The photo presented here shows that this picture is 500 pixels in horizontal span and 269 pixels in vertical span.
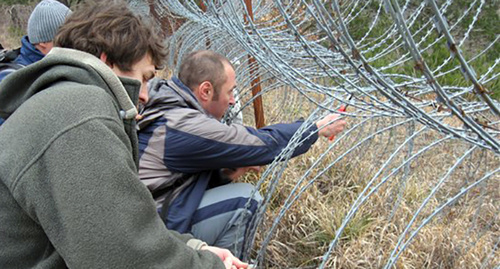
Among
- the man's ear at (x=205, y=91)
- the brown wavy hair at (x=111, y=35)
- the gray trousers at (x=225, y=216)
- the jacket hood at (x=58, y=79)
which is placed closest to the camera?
the jacket hood at (x=58, y=79)

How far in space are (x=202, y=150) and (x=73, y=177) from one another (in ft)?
3.55

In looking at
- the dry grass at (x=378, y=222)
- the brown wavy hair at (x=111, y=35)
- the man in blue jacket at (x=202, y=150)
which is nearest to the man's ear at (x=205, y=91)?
the man in blue jacket at (x=202, y=150)

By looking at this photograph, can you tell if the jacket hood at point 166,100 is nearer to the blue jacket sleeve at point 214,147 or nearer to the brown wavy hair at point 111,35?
the blue jacket sleeve at point 214,147

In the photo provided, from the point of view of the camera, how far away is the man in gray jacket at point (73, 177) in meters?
1.01

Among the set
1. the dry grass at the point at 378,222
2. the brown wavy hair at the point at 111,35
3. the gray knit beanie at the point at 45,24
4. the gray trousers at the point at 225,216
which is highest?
the brown wavy hair at the point at 111,35

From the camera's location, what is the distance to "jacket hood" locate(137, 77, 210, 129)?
6.93ft

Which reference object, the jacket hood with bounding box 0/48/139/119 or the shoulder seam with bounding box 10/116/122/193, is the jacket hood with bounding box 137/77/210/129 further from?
the shoulder seam with bounding box 10/116/122/193

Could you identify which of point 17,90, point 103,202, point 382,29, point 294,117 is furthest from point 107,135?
point 382,29

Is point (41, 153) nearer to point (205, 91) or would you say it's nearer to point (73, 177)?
point (73, 177)

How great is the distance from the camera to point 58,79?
1.15 m

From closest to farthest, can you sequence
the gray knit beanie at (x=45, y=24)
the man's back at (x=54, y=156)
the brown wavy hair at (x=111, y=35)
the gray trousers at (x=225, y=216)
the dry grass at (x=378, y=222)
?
the man's back at (x=54, y=156), the brown wavy hair at (x=111, y=35), the gray trousers at (x=225, y=216), the dry grass at (x=378, y=222), the gray knit beanie at (x=45, y=24)

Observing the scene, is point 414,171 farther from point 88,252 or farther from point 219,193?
point 88,252

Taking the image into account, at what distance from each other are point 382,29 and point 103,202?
596 cm

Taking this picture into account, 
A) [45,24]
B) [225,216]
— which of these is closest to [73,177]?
[225,216]
